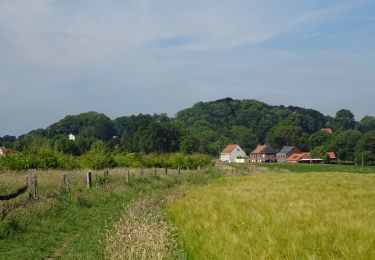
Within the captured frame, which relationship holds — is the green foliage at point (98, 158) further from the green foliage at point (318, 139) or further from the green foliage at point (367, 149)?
the green foliage at point (318, 139)

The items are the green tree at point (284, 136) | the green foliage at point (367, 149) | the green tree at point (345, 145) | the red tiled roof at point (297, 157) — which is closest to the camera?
the green foliage at point (367, 149)

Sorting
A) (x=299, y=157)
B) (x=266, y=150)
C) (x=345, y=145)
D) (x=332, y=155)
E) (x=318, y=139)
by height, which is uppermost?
(x=318, y=139)

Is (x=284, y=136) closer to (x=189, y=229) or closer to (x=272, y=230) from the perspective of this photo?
(x=189, y=229)

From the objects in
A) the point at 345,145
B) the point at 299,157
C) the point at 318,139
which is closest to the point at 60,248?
the point at 345,145

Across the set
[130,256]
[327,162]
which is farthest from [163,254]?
[327,162]

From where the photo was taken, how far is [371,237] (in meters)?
10.3

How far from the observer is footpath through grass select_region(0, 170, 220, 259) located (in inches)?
458

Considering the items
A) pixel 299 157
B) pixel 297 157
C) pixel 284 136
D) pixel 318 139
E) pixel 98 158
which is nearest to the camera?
pixel 98 158

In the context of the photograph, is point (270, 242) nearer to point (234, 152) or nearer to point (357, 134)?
point (357, 134)

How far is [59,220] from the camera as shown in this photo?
52.3 feet

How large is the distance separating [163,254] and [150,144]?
126275 mm

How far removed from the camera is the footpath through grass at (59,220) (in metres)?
11.6

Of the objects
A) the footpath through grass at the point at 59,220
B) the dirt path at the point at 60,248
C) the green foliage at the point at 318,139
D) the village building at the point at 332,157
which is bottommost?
the dirt path at the point at 60,248

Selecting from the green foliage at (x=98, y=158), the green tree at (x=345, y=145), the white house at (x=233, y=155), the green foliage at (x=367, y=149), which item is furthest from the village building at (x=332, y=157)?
the green foliage at (x=98, y=158)
